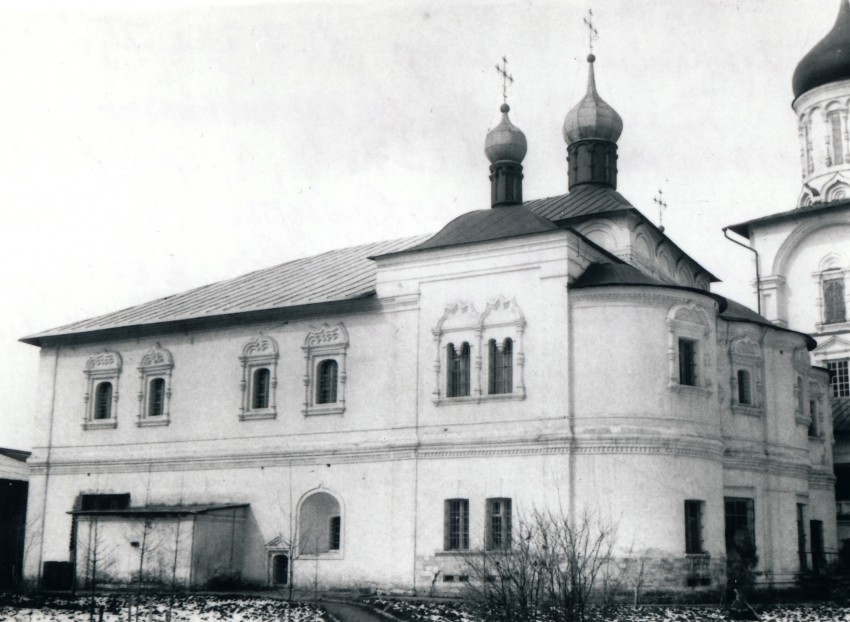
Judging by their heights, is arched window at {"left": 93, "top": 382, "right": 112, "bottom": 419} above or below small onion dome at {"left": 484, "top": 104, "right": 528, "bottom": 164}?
below

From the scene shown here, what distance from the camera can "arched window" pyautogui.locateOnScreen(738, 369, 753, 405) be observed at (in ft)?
80.9

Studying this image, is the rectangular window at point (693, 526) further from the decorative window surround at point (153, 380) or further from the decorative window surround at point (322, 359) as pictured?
the decorative window surround at point (153, 380)

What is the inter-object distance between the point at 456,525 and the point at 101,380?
10.3 metres

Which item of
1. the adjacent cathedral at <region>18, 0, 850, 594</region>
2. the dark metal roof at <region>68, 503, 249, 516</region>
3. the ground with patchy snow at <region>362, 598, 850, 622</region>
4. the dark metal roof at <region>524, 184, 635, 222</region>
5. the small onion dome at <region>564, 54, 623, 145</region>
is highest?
the small onion dome at <region>564, 54, 623, 145</region>

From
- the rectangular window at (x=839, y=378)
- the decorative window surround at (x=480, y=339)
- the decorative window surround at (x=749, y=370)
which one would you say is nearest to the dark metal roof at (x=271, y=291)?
the decorative window surround at (x=480, y=339)

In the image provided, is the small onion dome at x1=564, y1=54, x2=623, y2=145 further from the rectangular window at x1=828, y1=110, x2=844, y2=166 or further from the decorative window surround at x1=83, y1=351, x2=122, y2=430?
the decorative window surround at x1=83, y1=351, x2=122, y2=430

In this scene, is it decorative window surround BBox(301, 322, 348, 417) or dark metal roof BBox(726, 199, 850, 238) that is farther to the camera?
dark metal roof BBox(726, 199, 850, 238)

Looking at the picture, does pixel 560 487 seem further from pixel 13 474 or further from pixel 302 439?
pixel 13 474

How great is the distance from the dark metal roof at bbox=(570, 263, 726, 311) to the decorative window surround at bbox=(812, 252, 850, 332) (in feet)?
31.3

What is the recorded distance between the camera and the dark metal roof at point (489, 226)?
2320cm

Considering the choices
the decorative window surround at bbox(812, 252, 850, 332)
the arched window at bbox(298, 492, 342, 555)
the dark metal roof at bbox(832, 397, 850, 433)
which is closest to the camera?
the arched window at bbox(298, 492, 342, 555)

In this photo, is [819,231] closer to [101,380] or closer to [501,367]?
[501,367]

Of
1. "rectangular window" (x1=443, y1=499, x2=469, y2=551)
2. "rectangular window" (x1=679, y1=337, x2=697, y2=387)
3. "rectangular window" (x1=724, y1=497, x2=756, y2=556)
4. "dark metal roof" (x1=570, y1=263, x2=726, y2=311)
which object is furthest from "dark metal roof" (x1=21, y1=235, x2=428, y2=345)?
"rectangular window" (x1=724, y1=497, x2=756, y2=556)

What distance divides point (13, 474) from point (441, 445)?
15555 millimetres
